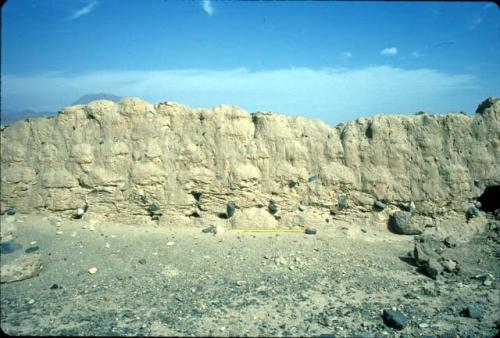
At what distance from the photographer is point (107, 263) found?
5.88 meters

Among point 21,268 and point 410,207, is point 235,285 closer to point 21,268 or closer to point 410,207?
point 21,268

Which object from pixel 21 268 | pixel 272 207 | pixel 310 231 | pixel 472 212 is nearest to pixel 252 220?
pixel 272 207

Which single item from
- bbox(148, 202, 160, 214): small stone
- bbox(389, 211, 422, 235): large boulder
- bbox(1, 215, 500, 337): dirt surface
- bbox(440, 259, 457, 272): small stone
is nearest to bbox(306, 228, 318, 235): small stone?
bbox(1, 215, 500, 337): dirt surface

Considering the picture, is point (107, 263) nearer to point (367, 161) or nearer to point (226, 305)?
point (226, 305)

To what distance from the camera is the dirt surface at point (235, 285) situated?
4555 millimetres

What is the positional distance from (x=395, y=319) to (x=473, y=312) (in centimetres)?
131

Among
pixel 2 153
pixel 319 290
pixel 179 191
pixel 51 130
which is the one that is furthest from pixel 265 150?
pixel 2 153

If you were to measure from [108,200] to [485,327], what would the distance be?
6.91m

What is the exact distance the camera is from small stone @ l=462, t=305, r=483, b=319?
4961mm

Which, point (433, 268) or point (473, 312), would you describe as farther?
point (433, 268)

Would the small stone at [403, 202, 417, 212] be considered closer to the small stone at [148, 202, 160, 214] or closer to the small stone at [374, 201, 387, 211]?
the small stone at [374, 201, 387, 211]

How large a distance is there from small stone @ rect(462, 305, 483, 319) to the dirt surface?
6 cm

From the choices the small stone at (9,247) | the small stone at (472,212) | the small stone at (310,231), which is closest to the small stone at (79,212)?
the small stone at (9,247)

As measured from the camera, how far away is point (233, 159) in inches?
295
